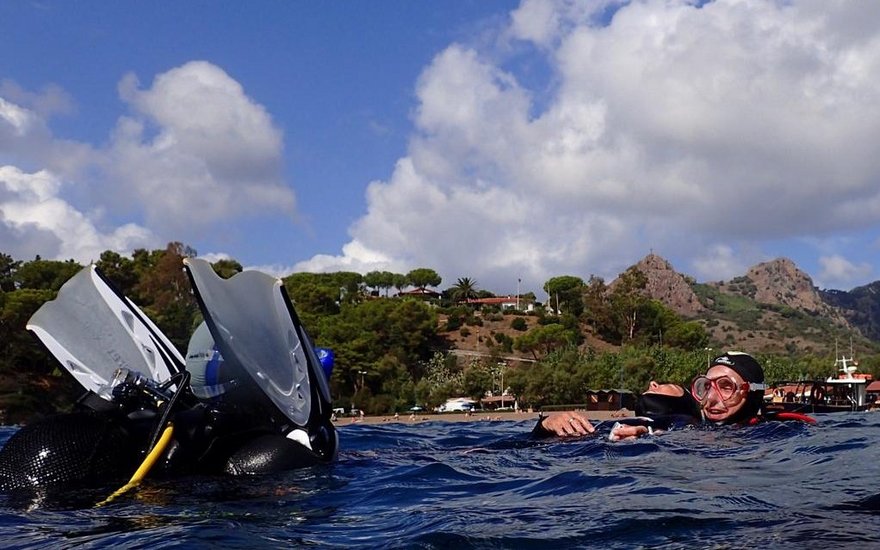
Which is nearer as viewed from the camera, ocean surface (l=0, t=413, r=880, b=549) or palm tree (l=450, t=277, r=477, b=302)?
ocean surface (l=0, t=413, r=880, b=549)

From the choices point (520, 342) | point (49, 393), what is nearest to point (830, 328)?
point (520, 342)

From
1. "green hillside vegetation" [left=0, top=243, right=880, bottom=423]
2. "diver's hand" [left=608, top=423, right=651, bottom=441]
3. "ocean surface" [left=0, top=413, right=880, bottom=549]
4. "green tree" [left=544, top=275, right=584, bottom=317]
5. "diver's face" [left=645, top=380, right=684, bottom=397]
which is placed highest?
"green tree" [left=544, top=275, right=584, bottom=317]

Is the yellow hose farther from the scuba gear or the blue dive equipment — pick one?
the scuba gear

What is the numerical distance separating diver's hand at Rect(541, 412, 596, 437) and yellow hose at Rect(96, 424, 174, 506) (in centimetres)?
473

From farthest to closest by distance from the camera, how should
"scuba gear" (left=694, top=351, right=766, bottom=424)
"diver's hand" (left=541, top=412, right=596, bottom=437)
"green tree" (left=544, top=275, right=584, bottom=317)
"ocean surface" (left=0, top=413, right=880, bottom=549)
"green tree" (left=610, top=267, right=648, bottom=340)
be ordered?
"green tree" (left=544, top=275, right=584, bottom=317) < "green tree" (left=610, top=267, right=648, bottom=340) < "scuba gear" (left=694, top=351, right=766, bottom=424) < "diver's hand" (left=541, top=412, right=596, bottom=437) < "ocean surface" (left=0, top=413, right=880, bottom=549)

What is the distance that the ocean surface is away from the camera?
154 inches

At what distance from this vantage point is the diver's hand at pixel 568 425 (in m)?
8.73

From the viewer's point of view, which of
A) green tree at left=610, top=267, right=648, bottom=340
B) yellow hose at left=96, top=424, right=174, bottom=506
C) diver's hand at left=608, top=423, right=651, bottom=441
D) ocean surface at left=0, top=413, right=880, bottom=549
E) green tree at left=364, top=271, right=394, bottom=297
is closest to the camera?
ocean surface at left=0, top=413, right=880, bottom=549

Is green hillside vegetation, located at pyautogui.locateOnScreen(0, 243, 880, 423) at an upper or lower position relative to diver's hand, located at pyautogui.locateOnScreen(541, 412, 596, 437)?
upper

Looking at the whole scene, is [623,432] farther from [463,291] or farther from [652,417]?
[463,291]

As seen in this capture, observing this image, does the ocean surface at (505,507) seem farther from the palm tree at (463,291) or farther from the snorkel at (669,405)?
the palm tree at (463,291)

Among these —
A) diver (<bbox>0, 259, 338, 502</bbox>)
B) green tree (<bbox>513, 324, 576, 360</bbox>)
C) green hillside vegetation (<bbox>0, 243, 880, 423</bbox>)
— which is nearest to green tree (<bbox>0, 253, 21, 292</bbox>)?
green hillside vegetation (<bbox>0, 243, 880, 423</bbox>)

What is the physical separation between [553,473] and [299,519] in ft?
8.46

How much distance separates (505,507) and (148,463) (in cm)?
226
